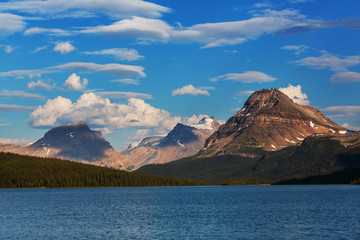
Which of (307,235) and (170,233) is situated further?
(170,233)

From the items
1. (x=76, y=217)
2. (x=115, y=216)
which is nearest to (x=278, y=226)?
(x=115, y=216)

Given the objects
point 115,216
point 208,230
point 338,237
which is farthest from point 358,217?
point 115,216

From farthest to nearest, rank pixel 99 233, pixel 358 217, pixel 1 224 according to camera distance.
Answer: pixel 358 217 < pixel 1 224 < pixel 99 233

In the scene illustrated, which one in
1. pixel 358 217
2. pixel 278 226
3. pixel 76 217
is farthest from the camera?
pixel 76 217

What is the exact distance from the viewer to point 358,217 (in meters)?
120

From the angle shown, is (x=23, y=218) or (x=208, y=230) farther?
(x=23, y=218)

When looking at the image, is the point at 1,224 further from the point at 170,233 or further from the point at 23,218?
the point at 170,233

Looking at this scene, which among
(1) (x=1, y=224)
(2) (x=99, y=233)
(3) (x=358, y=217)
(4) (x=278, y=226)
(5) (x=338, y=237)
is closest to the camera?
(5) (x=338, y=237)

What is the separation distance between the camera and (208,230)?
9831cm

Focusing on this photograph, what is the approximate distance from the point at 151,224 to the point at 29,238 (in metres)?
32.5

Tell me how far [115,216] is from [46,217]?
19876mm

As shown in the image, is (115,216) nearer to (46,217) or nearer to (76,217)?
(76,217)

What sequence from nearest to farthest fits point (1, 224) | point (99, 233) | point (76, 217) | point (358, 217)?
1. point (99, 233)
2. point (1, 224)
3. point (358, 217)
4. point (76, 217)

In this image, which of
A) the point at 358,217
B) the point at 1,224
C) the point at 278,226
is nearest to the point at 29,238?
the point at 1,224
